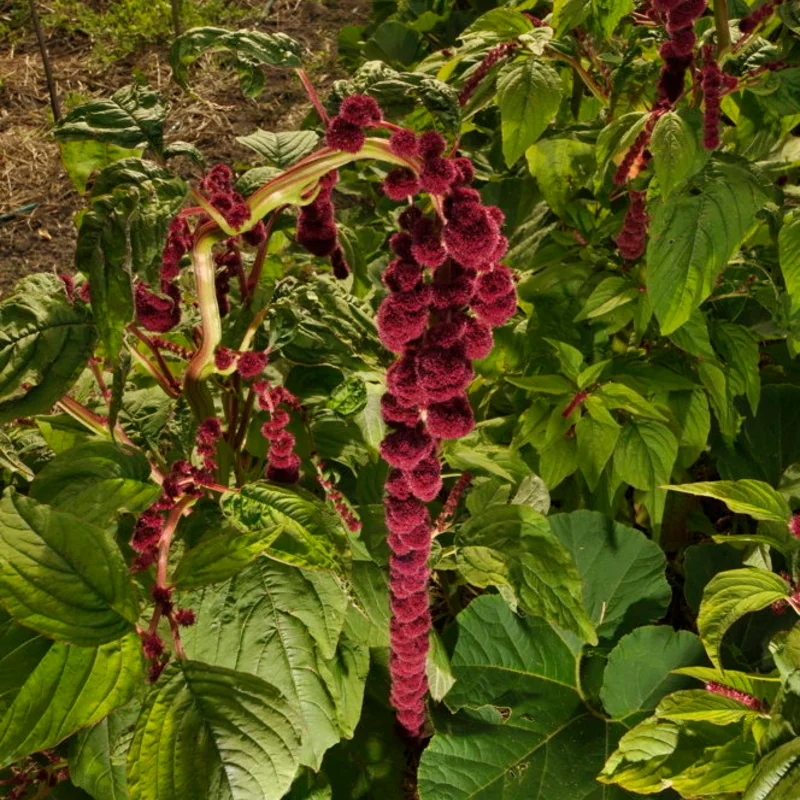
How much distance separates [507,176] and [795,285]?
103 centimetres

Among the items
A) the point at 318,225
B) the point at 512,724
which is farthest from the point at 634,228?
the point at 512,724

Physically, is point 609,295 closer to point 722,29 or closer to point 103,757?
point 722,29

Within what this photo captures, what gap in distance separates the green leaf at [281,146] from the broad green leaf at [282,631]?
69cm

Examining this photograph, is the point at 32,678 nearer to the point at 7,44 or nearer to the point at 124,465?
the point at 124,465

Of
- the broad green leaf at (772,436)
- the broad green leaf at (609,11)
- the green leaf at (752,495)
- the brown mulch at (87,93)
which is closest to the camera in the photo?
the green leaf at (752,495)

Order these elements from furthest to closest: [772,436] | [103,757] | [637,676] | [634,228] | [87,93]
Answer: [87,93], [772,436], [637,676], [634,228], [103,757]

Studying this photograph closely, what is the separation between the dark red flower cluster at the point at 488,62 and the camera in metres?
1.45

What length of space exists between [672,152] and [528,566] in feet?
2.01

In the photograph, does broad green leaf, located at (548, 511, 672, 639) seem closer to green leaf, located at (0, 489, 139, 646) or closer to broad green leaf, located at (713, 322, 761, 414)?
broad green leaf, located at (713, 322, 761, 414)

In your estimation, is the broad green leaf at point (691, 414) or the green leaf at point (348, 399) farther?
the broad green leaf at point (691, 414)

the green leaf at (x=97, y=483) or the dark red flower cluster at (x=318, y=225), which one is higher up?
the dark red flower cluster at (x=318, y=225)

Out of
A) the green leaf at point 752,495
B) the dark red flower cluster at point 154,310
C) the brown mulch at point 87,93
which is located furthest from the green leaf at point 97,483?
the brown mulch at point 87,93

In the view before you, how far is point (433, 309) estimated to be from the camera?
91cm

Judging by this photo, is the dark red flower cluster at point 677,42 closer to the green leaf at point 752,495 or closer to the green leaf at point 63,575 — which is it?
the green leaf at point 752,495
